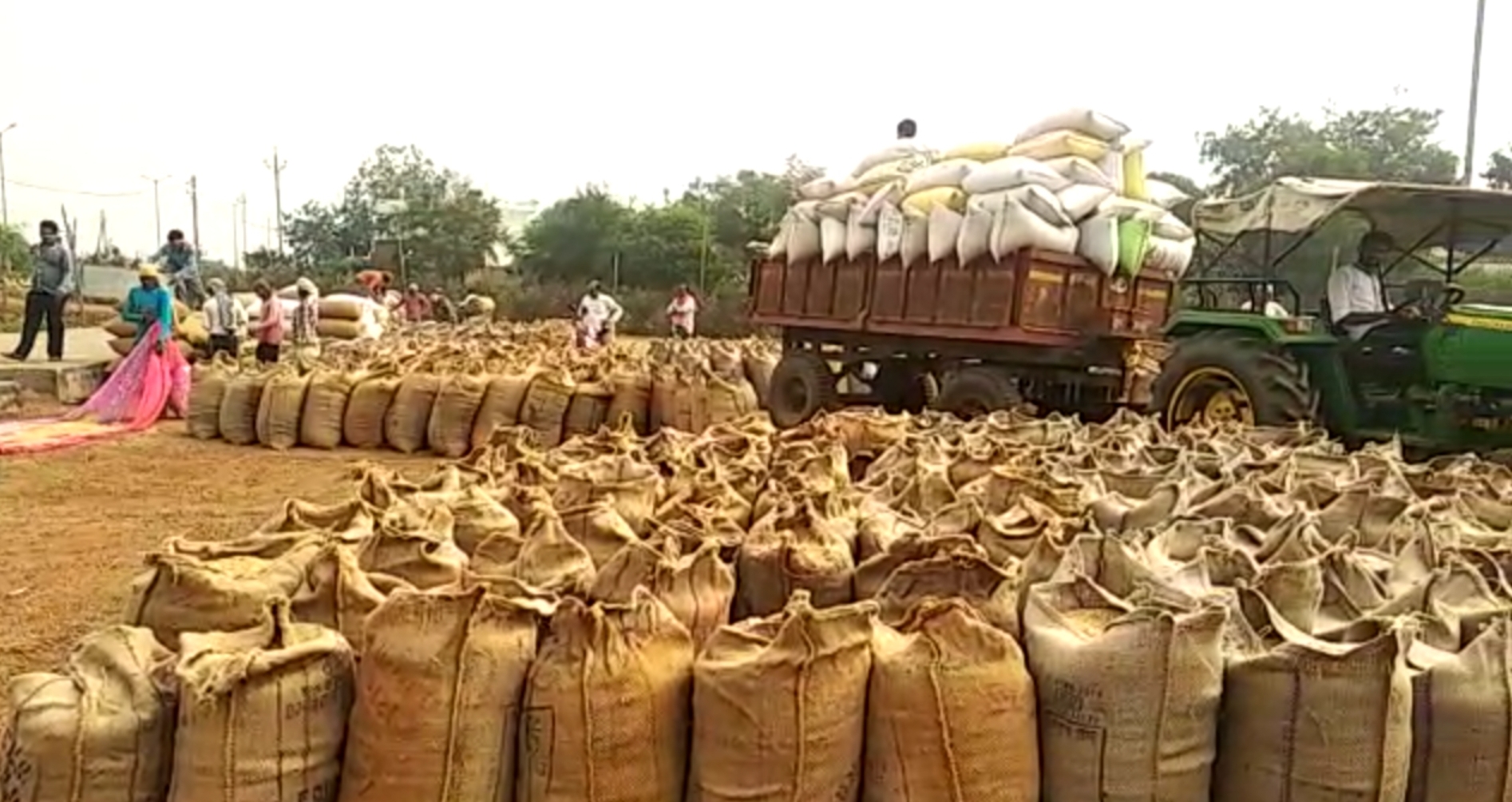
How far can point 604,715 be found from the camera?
2496 mm

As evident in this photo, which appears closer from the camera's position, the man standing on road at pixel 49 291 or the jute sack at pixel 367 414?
the jute sack at pixel 367 414

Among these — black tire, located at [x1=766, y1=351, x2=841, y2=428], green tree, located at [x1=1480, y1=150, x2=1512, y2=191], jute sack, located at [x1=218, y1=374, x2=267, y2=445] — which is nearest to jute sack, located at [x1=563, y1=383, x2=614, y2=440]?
black tire, located at [x1=766, y1=351, x2=841, y2=428]

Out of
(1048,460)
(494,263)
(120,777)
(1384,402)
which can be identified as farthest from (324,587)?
(494,263)

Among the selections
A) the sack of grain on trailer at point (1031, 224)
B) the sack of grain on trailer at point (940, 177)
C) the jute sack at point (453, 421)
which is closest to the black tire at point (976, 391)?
the sack of grain on trailer at point (1031, 224)

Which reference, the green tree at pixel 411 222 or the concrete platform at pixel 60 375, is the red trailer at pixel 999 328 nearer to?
the concrete platform at pixel 60 375

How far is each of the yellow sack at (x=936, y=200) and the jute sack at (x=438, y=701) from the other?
8066mm

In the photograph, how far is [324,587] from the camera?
9.51 ft

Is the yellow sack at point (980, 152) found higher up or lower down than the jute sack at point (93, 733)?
higher up

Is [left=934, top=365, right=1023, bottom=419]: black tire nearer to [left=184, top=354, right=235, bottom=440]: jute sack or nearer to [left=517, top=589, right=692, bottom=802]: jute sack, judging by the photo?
[left=184, top=354, right=235, bottom=440]: jute sack

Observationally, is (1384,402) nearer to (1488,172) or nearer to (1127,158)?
(1127,158)

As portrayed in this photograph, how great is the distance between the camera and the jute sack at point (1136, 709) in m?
2.49

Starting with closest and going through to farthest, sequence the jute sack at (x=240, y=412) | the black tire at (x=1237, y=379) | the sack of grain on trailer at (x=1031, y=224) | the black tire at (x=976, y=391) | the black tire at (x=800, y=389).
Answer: the black tire at (x=1237, y=379) < the sack of grain on trailer at (x=1031, y=224) < the black tire at (x=976, y=391) < the jute sack at (x=240, y=412) < the black tire at (x=800, y=389)

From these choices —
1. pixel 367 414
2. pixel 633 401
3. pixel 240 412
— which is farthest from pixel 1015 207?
pixel 240 412

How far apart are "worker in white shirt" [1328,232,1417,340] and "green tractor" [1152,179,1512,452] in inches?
1.5
